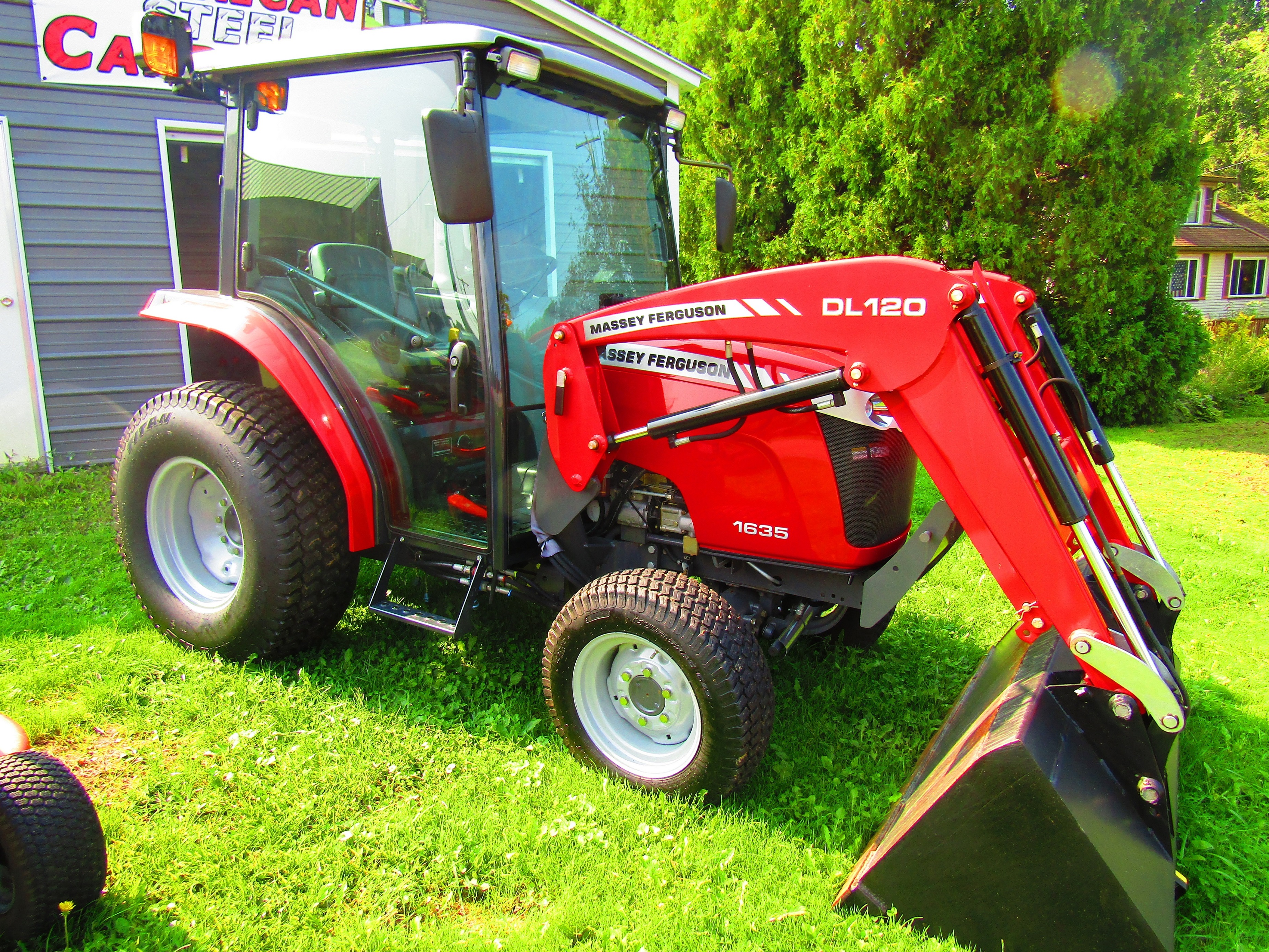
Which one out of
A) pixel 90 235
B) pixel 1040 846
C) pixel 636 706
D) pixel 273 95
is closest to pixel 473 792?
pixel 636 706

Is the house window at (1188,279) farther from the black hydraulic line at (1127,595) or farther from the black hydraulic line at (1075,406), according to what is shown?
the black hydraulic line at (1127,595)

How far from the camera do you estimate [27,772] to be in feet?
6.66

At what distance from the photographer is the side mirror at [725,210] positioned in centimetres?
362

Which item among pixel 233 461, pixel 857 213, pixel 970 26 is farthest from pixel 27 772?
pixel 970 26

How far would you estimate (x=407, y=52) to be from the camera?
2.81 m

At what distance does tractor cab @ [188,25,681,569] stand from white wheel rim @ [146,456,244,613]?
2.70 ft

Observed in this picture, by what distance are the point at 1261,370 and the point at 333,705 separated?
12.8 metres

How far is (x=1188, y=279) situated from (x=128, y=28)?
27.8 meters

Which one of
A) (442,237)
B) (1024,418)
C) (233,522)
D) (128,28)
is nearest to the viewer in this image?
(1024,418)

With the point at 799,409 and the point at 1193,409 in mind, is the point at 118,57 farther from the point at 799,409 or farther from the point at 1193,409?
the point at 1193,409

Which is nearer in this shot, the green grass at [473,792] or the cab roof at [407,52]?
the green grass at [473,792]

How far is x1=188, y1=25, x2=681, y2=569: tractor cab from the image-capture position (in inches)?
111

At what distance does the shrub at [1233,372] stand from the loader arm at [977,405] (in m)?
10.2

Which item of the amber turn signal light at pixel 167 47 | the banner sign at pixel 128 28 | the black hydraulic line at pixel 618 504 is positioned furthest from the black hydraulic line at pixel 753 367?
the banner sign at pixel 128 28
